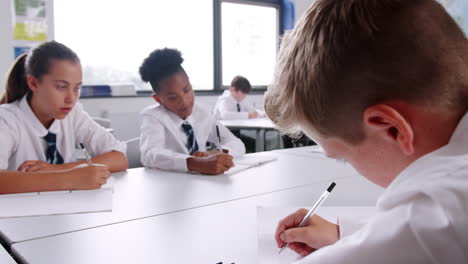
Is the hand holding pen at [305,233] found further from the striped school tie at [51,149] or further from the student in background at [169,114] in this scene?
the striped school tie at [51,149]

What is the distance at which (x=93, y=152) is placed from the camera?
190 cm


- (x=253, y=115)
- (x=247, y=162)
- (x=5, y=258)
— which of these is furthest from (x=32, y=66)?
(x=253, y=115)

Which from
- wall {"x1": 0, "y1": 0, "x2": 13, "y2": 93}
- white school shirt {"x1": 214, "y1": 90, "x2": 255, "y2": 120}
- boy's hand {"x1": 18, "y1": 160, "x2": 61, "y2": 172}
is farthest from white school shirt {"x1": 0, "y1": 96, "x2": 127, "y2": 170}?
white school shirt {"x1": 214, "y1": 90, "x2": 255, "y2": 120}

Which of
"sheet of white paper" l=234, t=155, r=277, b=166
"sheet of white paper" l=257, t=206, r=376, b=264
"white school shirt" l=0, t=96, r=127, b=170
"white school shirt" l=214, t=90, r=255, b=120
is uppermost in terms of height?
"white school shirt" l=0, t=96, r=127, b=170

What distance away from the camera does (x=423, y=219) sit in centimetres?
41

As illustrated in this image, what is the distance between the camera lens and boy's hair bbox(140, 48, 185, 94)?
2090 mm

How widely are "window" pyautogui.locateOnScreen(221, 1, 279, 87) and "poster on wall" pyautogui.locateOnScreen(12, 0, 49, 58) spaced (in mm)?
2517

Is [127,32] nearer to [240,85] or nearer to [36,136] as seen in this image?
[240,85]

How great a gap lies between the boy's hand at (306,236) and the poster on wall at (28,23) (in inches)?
151

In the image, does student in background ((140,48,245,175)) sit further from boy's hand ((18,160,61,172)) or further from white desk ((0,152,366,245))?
boy's hand ((18,160,61,172))

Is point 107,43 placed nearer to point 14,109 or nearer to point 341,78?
point 14,109

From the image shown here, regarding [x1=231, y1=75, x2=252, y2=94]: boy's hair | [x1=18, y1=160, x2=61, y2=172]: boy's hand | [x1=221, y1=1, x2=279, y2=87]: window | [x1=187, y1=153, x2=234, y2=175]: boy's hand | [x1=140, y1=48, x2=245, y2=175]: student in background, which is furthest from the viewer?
[x1=221, y1=1, x2=279, y2=87]: window

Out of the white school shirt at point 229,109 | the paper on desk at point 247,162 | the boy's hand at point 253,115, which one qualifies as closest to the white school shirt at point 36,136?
the paper on desk at point 247,162

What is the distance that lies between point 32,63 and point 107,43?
3.25 meters
